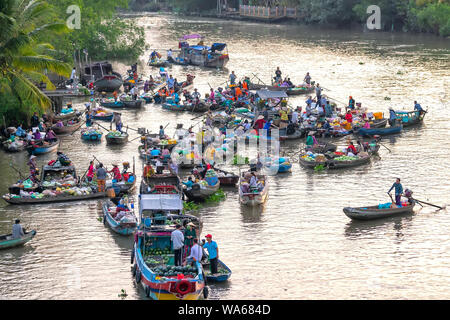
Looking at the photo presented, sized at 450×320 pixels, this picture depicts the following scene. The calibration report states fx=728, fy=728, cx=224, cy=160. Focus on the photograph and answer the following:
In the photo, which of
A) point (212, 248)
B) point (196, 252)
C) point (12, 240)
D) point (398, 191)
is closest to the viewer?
point (196, 252)

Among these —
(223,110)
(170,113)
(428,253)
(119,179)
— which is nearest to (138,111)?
(170,113)

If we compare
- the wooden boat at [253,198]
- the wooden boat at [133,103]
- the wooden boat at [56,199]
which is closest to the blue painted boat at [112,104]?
the wooden boat at [133,103]

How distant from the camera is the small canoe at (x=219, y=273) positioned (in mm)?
20875

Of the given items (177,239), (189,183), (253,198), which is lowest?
(253,198)

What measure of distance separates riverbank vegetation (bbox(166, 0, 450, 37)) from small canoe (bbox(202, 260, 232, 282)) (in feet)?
193

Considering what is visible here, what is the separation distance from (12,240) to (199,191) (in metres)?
7.44

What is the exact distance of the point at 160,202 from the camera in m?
24.3

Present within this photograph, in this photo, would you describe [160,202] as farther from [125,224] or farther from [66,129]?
[66,129]

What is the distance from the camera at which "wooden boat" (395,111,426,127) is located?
131ft

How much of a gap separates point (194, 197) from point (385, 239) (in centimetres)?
745

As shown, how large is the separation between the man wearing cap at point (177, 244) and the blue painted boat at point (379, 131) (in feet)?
61.9

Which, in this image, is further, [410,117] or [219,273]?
[410,117]

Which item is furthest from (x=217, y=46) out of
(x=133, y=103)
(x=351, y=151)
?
(x=351, y=151)

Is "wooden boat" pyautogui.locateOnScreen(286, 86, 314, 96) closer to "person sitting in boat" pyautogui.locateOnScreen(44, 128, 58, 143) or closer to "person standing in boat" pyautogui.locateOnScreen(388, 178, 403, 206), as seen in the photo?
"person sitting in boat" pyautogui.locateOnScreen(44, 128, 58, 143)
